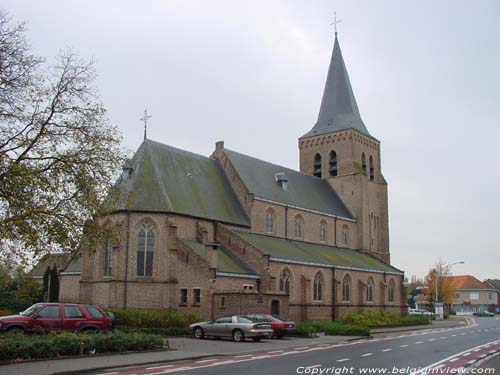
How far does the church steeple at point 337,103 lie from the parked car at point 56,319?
4167cm

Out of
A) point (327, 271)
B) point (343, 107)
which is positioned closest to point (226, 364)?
point (327, 271)

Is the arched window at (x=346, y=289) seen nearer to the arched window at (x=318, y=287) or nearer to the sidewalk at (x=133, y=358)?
the arched window at (x=318, y=287)

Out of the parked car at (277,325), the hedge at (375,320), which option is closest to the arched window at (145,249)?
the parked car at (277,325)

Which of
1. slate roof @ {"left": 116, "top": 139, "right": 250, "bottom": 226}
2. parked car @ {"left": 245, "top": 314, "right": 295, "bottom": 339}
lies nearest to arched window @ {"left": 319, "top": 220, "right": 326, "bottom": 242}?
slate roof @ {"left": 116, "top": 139, "right": 250, "bottom": 226}

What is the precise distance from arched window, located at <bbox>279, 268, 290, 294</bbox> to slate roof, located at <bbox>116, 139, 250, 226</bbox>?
17.3ft

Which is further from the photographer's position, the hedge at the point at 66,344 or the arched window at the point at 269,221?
the arched window at the point at 269,221

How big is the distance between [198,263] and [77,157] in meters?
16.4

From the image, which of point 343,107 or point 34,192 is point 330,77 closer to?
point 343,107

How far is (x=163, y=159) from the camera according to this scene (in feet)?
139

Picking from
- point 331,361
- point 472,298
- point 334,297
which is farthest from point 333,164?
point 472,298

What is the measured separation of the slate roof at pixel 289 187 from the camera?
4828 centimetres

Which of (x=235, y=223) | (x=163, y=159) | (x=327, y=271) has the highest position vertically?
(x=163, y=159)

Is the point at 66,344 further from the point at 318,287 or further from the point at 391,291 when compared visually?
the point at 391,291

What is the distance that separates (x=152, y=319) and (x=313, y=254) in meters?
19.2
